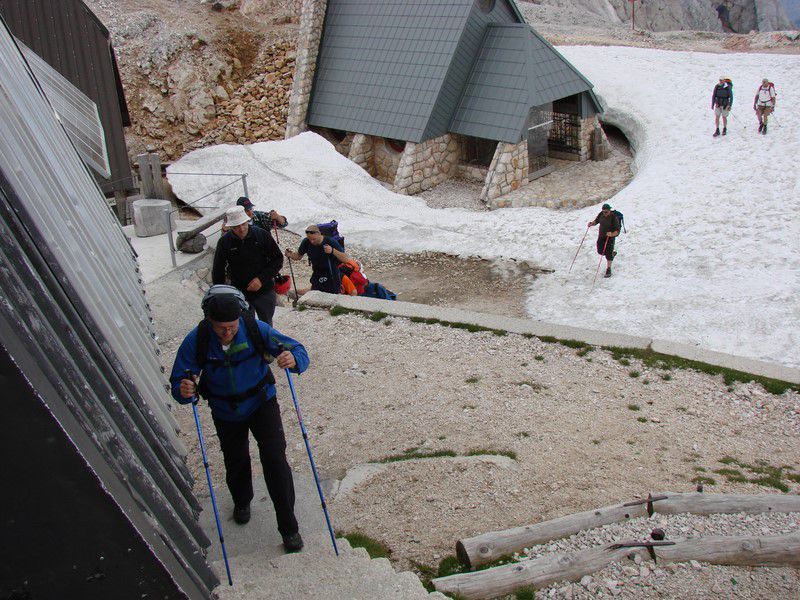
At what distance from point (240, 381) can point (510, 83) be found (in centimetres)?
1691

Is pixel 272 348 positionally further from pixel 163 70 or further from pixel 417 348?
pixel 163 70

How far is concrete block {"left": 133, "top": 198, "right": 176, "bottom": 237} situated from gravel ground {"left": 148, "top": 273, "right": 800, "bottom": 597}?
3.09 m

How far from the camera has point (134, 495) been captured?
2.88 metres

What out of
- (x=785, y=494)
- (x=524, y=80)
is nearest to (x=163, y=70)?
(x=524, y=80)

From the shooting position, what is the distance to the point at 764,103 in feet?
59.5

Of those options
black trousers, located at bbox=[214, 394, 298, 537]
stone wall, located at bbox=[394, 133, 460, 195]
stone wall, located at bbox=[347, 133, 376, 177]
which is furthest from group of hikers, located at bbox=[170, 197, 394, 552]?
stone wall, located at bbox=[347, 133, 376, 177]

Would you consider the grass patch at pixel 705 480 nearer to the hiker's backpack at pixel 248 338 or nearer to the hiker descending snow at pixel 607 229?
the hiker's backpack at pixel 248 338

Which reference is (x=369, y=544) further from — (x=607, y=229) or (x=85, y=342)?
(x=607, y=229)

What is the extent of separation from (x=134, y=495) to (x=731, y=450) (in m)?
6.18

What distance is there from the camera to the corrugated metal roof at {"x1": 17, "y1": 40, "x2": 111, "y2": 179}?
11154 millimetres

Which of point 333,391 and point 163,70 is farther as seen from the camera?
point 163,70

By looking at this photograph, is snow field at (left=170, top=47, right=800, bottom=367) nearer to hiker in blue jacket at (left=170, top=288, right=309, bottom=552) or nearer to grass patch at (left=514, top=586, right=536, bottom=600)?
grass patch at (left=514, top=586, right=536, bottom=600)

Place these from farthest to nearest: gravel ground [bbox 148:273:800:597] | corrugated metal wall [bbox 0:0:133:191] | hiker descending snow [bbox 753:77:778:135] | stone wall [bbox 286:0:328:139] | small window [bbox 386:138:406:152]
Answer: stone wall [bbox 286:0:328:139]
small window [bbox 386:138:406:152]
hiker descending snow [bbox 753:77:778:135]
corrugated metal wall [bbox 0:0:133:191]
gravel ground [bbox 148:273:800:597]

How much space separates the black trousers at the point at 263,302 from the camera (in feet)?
26.8
